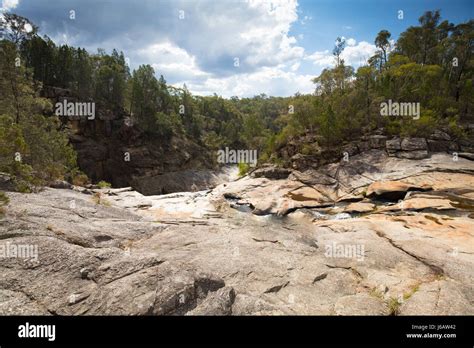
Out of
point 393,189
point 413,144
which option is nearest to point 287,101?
point 413,144

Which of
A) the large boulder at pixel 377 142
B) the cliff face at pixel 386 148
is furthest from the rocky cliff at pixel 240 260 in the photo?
the large boulder at pixel 377 142

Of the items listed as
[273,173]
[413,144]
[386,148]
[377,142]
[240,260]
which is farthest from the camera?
[377,142]

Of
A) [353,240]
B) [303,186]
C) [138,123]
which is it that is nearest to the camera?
[353,240]

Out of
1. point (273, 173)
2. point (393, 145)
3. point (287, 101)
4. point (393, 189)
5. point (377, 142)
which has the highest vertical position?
point (287, 101)

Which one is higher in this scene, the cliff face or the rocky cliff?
the cliff face

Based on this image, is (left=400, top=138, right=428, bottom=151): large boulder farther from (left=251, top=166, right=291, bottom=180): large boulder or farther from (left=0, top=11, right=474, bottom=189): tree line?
(left=251, top=166, right=291, bottom=180): large boulder

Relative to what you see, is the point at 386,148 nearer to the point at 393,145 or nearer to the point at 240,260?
the point at 393,145

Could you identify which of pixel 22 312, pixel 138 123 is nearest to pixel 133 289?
pixel 22 312

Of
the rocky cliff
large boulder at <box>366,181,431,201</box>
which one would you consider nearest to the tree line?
the rocky cliff

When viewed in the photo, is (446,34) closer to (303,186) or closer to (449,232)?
(303,186)

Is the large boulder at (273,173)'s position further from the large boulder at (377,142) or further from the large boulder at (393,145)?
the large boulder at (393,145)

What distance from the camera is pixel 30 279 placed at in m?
5.77

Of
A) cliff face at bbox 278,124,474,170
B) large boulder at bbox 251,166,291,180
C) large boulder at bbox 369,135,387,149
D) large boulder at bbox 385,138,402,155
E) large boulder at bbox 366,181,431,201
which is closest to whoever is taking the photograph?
large boulder at bbox 366,181,431,201
